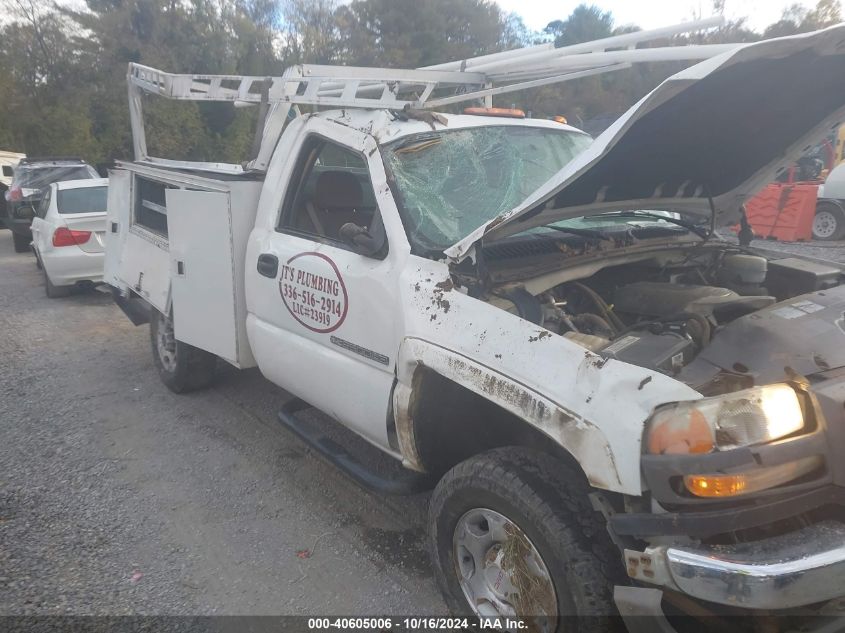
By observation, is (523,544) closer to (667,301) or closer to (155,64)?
(667,301)

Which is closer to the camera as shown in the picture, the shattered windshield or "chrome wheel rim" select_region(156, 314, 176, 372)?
the shattered windshield

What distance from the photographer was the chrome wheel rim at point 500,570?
7.78 feet

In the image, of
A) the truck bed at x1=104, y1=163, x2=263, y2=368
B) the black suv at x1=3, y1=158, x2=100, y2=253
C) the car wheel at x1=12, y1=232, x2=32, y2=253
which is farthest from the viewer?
the car wheel at x1=12, y1=232, x2=32, y2=253

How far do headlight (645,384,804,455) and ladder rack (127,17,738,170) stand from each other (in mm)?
2098

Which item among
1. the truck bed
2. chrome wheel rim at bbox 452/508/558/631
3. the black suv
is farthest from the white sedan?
chrome wheel rim at bbox 452/508/558/631

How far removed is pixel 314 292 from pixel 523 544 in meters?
1.68

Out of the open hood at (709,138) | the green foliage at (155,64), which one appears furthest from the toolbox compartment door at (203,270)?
the green foliage at (155,64)

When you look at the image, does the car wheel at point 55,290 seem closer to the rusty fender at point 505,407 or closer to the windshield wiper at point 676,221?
the rusty fender at point 505,407

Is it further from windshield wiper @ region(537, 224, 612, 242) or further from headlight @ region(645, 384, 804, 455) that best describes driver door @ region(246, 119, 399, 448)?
headlight @ region(645, 384, 804, 455)

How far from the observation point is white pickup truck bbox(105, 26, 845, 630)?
1.96 m

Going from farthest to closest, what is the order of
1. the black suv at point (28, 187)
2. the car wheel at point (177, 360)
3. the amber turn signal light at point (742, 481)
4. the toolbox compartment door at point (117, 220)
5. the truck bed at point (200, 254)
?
the black suv at point (28, 187), the toolbox compartment door at point (117, 220), the car wheel at point (177, 360), the truck bed at point (200, 254), the amber turn signal light at point (742, 481)

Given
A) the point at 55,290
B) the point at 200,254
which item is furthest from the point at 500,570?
the point at 55,290

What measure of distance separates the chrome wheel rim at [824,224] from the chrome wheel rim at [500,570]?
12.9 m

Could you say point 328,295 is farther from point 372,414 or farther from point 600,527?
point 600,527
